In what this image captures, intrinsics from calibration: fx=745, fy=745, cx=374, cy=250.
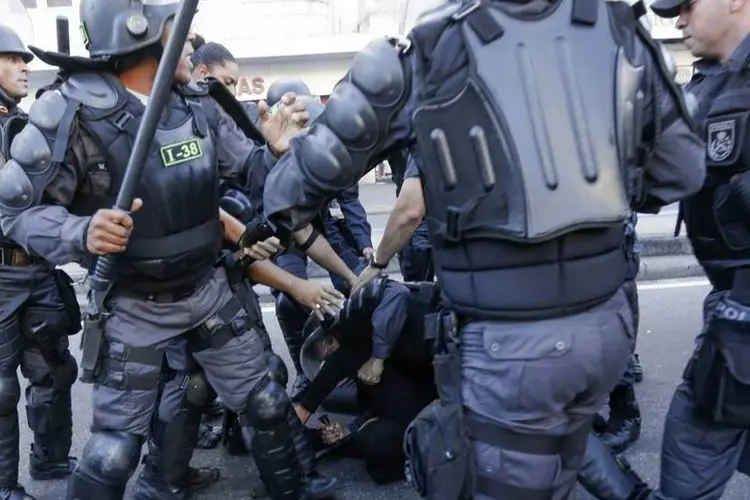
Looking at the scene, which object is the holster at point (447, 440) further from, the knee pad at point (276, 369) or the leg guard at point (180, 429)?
the leg guard at point (180, 429)

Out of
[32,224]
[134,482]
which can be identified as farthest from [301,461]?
[32,224]

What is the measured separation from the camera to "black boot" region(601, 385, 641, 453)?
10.5 ft

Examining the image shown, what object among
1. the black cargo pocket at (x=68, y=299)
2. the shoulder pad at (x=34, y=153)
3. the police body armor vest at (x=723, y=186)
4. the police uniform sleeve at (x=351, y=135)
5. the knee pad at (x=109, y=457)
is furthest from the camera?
the black cargo pocket at (x=68, y=299)

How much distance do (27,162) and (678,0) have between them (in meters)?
2.00

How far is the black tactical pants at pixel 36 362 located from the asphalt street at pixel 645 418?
0.28 metres

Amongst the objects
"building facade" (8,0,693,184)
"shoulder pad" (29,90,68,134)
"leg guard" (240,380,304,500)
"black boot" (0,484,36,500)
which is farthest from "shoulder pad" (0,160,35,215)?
"building facade" (8,0,693,184)

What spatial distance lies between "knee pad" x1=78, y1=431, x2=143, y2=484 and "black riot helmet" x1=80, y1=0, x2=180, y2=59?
119 centimetres

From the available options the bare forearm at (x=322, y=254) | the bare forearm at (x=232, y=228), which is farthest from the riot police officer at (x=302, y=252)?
the bare forearm at (x=232, y=228)

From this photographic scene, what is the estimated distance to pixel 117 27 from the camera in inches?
89.3

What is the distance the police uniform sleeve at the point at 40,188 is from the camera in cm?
217

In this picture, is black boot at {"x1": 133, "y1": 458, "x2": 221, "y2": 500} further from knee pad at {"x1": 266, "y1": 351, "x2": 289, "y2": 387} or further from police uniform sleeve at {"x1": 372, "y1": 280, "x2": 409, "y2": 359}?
police uniform sleeve at {"x1": 372, "y1": 280, "x2": 409, "y2": 359}

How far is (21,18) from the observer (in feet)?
40.8

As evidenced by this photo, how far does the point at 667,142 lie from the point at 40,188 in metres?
1.74

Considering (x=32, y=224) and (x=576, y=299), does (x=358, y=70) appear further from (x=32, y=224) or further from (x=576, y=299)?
(x=32, y=224)
